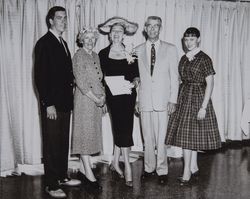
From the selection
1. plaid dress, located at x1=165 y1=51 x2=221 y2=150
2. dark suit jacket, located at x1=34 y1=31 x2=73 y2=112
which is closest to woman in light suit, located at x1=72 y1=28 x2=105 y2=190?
dark suit jacket, located at x1=34 y1=31 x2=73 y2=112

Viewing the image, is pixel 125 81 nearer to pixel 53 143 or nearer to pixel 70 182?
pixel 53 143

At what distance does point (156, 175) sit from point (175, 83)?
3.40 ft

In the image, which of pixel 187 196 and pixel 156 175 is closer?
pixel 187 196

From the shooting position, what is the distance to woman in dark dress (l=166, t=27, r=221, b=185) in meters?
3.27

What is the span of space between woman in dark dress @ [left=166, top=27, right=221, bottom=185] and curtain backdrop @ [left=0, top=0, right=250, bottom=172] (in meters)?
1.23

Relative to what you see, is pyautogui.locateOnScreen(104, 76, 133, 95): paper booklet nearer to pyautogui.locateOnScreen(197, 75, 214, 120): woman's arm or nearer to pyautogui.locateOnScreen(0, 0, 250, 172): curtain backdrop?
pyautogui.locateOnScreen(197, 75, 214, 120): woman's arm

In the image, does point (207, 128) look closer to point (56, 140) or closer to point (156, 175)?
point (156, 175)

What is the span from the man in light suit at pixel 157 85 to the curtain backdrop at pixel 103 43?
99cm

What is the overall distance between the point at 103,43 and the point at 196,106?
1597 mm

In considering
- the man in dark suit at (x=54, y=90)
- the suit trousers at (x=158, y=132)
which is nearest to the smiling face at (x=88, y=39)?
the man in dark suit at (x=54, y=90)

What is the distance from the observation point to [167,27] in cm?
459

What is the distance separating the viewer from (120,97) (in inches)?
127

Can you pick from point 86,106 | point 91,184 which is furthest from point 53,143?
point 91,184

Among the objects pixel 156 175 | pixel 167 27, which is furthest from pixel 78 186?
pixel 167 27
